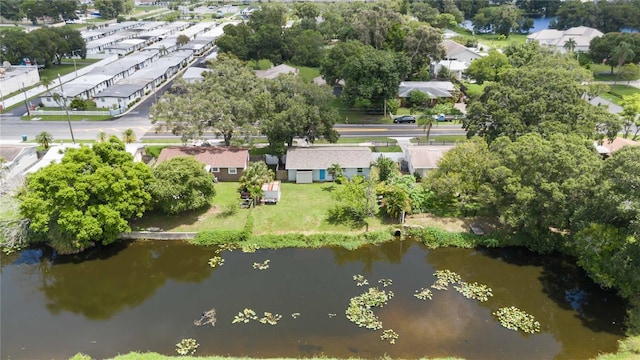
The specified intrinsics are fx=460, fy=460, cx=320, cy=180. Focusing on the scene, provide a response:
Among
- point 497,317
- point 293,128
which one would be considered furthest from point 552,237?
point 293,128

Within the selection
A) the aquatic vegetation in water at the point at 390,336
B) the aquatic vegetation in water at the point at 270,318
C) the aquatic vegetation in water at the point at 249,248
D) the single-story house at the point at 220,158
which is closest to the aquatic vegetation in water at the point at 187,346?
the aquatic vegetation in water at the point at 270,318

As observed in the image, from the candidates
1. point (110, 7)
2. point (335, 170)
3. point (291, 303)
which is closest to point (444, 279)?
point (291, 303)

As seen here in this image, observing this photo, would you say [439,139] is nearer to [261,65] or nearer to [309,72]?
[309,72]

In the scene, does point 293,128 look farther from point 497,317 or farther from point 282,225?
point 497,317

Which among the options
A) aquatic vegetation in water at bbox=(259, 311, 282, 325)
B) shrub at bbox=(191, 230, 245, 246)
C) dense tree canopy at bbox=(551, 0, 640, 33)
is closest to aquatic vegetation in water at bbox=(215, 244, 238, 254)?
shrub at bbox=(191, 230, 245, 246)

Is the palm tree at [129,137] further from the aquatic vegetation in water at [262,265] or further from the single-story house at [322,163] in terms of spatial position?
the aquatic vegetation in water at [262,265]
